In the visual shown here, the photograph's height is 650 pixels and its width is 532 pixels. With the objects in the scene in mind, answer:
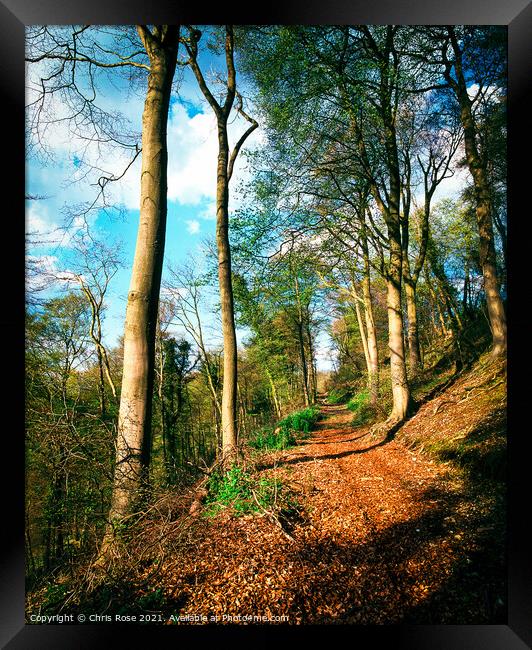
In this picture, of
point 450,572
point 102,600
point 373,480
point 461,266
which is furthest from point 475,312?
point 102,600

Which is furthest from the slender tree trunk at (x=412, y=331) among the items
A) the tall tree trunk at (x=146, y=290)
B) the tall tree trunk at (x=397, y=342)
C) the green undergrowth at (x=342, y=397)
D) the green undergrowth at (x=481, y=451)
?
the tall tree trunk at (x=146, y=290)

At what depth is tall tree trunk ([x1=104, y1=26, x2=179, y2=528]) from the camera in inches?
105

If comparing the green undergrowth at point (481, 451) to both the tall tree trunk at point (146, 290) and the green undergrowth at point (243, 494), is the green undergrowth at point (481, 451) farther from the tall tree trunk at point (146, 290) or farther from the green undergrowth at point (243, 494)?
the tall tree trunk at point (146, 290)

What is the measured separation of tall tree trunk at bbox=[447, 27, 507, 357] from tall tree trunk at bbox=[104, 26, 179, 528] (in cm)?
458

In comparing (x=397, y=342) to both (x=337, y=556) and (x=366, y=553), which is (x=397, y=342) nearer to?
(x=366, y=553)

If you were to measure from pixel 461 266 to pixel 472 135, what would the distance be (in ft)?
15.4

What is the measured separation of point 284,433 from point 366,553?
5.19m

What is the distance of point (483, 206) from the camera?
5004mm

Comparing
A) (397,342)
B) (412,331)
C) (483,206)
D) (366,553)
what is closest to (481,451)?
(366,553)

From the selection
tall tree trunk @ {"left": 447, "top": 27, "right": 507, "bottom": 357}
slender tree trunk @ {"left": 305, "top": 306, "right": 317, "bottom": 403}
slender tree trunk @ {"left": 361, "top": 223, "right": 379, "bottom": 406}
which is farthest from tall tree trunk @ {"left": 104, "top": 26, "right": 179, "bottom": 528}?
slender tree trunk @ {"left": 305, "top": 306, "right": 317, "bottom": 403}
